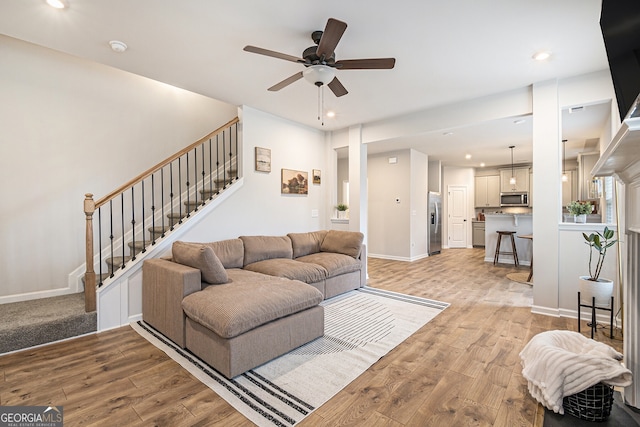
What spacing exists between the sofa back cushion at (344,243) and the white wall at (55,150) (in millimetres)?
2996

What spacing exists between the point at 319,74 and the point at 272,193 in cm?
255

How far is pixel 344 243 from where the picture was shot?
4.60 meters

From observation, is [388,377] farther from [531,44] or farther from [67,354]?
[531,44]

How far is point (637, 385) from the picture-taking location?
170 centimetres

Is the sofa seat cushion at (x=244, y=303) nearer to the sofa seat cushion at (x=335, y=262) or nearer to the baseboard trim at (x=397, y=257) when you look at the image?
the sofa seat cushion at (x=335, y=262)

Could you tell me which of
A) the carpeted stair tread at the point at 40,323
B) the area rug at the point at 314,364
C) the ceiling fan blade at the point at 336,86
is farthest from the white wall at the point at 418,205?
the carpeted stair tread at the point at 40,323

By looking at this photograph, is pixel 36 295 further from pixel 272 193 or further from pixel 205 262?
pixel 272 193

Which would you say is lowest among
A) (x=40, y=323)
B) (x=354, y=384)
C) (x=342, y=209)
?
(x=354, y=384)

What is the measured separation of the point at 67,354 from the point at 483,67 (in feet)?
15.6

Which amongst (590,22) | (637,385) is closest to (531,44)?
(590,22)

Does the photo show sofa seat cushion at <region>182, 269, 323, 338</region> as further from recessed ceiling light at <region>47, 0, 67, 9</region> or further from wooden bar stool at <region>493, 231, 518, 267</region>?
wooden bar stool at <region>493, 231, 518, 267</region>

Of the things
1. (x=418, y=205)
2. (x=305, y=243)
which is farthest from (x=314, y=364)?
(x=418, y=205)

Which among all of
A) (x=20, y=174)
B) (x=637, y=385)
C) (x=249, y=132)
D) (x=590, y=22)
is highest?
(x=590, y=22)

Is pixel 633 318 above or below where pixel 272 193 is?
below
